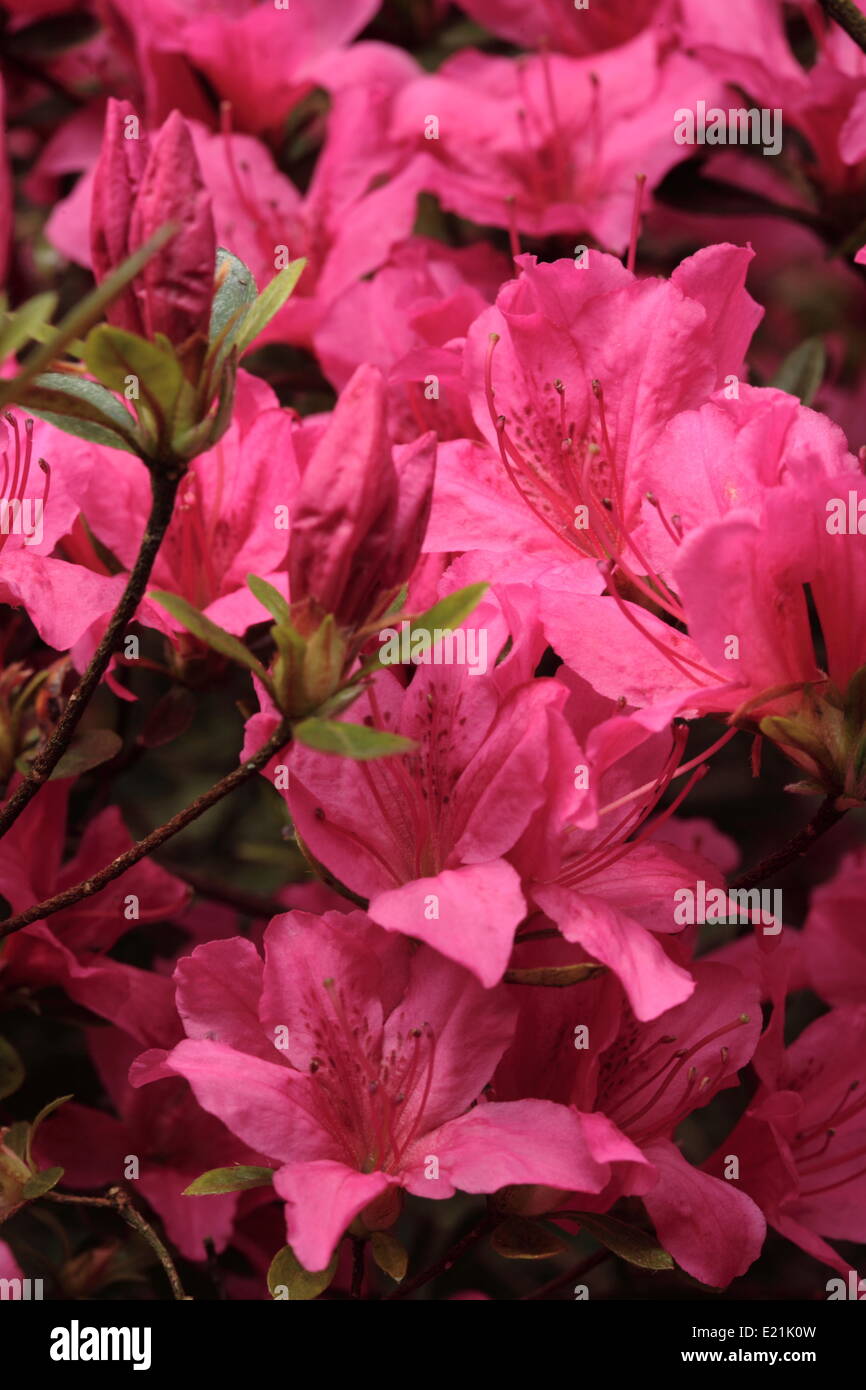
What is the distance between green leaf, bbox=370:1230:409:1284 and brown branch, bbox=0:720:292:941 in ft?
0.85

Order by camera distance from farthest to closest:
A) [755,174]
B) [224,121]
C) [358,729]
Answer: [755,174] < [224,121] < [358,729]

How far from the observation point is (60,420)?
0.82m

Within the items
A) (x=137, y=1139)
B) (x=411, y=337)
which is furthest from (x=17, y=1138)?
(x=411, y=337)

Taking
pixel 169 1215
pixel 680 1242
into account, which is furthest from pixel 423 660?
pixel 169 1215

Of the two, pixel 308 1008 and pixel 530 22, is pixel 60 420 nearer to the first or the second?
pixel 308 1008

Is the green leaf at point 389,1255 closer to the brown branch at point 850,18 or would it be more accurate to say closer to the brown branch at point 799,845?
the brown branch at point 799,845

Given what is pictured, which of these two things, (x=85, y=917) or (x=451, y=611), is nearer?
(x=451, y=611)

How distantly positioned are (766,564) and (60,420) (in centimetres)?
39

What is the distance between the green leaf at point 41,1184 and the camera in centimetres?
88

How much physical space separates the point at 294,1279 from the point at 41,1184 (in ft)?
0.53

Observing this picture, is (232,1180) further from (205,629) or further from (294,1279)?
(205,629)

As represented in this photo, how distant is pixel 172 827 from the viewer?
792 mm

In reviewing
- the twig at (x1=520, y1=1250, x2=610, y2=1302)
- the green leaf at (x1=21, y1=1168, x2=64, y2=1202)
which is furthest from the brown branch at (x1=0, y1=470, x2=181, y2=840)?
the twig at (x1=520, y1=1250, x2=610, y2=1302)
